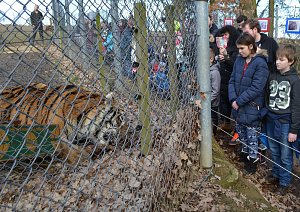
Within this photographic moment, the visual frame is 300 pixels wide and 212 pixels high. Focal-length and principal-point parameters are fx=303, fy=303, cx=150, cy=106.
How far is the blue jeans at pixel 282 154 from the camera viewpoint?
3381mm

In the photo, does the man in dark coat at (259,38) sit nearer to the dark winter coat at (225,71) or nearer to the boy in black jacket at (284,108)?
the dark winter coat at (225,71)

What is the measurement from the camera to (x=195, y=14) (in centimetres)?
268

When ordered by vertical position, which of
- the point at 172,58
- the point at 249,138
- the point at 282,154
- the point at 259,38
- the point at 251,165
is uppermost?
the point at 259,38

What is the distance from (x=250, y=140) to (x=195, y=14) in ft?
5.74

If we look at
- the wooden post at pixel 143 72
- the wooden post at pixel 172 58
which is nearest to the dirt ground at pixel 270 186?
the wooden post at pixel 172 58

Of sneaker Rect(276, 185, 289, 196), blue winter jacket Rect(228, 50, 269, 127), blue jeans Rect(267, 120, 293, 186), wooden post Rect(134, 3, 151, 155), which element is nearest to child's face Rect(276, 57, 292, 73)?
blue winter jacket Rect(228, 50, 269, 127)

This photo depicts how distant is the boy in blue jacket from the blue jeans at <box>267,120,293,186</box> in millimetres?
165

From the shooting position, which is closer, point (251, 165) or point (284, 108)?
point (284, 108)

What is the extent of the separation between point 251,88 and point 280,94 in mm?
315

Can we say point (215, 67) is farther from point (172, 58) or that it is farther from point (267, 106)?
point (172, 58)

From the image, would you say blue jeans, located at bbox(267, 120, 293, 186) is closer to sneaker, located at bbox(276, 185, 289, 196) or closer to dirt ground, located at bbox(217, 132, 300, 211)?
sneaker, located at bbox(276, 185, 289, 196)

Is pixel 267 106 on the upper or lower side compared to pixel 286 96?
lower

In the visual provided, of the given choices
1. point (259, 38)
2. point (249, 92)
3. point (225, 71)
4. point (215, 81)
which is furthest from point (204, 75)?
point (259, 38)

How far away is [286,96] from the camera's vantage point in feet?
10.9
